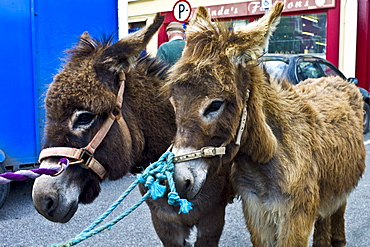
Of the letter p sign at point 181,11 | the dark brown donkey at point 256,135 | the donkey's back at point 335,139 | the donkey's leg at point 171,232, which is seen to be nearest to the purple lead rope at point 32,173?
the dark brown donkey at point 256,135

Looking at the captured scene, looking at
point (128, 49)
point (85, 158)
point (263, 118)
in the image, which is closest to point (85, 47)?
point (128, 49)

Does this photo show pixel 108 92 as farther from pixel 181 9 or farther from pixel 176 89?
pixel 181 9

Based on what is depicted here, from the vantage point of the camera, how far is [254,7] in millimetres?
13727

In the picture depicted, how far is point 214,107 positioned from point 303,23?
1254 centimetres

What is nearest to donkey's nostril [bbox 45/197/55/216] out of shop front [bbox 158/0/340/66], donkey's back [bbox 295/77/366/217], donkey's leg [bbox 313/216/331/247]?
donkey's back [bbox 295/77/366/217]

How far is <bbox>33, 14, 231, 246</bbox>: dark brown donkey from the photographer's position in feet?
7.11

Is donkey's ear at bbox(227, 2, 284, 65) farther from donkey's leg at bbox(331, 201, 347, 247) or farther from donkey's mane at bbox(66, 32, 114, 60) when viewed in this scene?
donkey's leg at bbox(331, 201, 347, 247)

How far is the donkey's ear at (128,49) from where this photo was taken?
2402 millimetres

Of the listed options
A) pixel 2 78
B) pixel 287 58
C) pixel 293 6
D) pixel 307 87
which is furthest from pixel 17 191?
pixel 293 6

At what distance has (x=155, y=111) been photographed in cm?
261

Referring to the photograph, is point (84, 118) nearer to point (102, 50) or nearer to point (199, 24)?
point (102, 50)

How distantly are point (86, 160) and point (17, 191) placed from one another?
156 inches

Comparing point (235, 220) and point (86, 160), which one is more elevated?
point (86, 160)

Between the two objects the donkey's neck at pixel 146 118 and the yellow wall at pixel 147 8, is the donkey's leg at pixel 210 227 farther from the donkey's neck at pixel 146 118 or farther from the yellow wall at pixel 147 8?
the yellow wall at pixel 147 8
